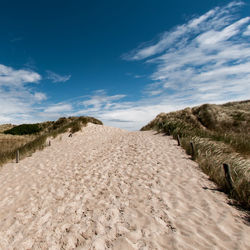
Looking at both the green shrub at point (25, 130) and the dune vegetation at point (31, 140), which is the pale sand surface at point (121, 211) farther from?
the green shrub at point (25, 130)

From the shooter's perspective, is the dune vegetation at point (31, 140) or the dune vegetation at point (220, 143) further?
the dune vegetation at point (31, 140)

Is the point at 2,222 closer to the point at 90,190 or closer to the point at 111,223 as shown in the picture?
the point at 90,190

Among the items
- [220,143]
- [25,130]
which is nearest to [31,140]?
[220,143]

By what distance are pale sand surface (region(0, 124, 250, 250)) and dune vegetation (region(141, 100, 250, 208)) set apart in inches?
17.4

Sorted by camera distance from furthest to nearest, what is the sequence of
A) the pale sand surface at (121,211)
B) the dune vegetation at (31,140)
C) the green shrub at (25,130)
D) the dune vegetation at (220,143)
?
the green shrub at (25,130), the dune vegetation at (31,140), the dune vegetation at (220,143), the pale sand surface at (121,211)

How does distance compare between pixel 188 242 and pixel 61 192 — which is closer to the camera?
pixel 188 242

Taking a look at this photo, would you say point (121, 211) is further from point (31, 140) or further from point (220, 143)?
point (31, 140)

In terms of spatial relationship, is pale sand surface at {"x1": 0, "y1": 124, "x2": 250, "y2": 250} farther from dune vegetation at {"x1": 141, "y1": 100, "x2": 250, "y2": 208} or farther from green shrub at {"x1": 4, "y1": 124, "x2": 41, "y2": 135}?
green shrub at {"x1": 4, "y1": 124, "x2": 41, "y2": 135}

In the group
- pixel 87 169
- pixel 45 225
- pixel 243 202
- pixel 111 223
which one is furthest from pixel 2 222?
pixel 243 202

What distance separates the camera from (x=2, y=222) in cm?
375

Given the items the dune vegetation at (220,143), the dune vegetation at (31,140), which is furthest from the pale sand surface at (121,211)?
the dune vegetation at (31,140)

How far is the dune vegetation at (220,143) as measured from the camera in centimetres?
458

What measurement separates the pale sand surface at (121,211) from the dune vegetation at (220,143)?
1.45 ft

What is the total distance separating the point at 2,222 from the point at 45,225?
3.96 ft
